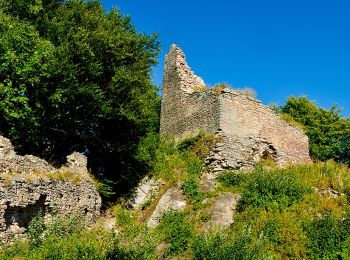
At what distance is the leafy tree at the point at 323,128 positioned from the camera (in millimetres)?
32503

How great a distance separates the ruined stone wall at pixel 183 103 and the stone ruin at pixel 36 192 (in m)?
6.81

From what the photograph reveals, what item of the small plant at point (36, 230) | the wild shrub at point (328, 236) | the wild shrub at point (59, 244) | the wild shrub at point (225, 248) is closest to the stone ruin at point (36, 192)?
the small plant at point (36, 230)

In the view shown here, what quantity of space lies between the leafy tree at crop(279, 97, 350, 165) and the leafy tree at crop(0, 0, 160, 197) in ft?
48.1

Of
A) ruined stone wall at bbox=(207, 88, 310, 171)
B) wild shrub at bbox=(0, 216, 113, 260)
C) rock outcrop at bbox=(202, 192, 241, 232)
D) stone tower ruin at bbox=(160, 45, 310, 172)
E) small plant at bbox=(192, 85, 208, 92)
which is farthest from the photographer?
small plant at bbox=(192, 85, 208, 92)

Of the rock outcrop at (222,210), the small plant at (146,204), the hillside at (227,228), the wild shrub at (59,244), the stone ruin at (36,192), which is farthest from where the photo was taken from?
the small plant at (146,204)

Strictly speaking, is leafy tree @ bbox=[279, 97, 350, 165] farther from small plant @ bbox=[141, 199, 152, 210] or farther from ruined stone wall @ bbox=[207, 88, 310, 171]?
small plant @ bbox=[141, 199, 152, 210]

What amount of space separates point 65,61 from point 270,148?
1025 cm

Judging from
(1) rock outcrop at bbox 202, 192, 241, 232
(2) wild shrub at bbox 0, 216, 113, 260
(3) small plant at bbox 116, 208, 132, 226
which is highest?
(1) rock outcrop at bbox 202, 192, 241, 232

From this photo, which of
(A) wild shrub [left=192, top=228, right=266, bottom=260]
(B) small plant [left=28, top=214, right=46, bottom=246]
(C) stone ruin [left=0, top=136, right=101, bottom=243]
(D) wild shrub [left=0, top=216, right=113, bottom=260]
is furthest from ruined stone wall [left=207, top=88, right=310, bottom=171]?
(B) small plant [left=28, top=214, right=46, bottom=246]

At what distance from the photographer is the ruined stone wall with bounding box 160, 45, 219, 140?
2081 centimetres

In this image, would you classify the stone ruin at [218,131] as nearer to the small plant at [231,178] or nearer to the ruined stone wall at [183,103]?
the ruined stone wall at [183,103]

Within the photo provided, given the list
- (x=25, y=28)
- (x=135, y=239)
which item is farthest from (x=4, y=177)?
(x=25, y=28)

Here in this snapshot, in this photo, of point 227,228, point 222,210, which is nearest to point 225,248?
point 227,228

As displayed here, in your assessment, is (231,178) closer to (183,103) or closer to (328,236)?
(328,236)
